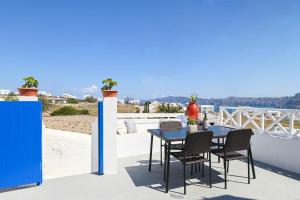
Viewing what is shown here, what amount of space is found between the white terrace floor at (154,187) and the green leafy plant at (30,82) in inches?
70.2

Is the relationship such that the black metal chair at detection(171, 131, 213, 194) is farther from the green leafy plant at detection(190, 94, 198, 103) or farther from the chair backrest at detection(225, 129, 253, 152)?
the green leafy plant at detection(190, 94, 198, 103)

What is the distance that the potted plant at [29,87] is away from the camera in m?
3.77

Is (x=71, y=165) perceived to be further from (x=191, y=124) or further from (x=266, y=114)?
(x=266, y=114)

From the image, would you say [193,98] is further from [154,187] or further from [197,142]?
[154,187]

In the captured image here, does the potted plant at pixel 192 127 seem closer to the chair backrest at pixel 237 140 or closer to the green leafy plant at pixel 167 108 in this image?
the chair backrest at pixel 237 140

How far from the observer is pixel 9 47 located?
64.5 feet

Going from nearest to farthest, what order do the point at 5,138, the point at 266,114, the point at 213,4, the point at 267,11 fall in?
the point at 5,138 < the point at 266,114 < the point at 267,11 < the point at 213,4

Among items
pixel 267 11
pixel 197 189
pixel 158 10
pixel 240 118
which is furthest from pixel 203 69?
pixel 197 189

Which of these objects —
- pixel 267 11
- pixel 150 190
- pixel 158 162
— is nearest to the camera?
pixel 150 190

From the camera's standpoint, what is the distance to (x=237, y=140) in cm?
350

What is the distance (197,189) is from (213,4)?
29.8 ft

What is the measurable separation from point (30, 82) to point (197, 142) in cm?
321

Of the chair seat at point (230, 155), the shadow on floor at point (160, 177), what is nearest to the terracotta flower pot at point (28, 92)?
the shadow on floor at point (160, 177)

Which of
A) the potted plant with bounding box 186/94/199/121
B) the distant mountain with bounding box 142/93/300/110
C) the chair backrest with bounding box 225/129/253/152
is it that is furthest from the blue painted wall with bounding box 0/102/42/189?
the distant mountain with bounding box 142/93/300/110
